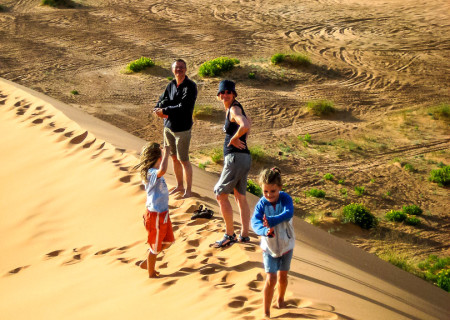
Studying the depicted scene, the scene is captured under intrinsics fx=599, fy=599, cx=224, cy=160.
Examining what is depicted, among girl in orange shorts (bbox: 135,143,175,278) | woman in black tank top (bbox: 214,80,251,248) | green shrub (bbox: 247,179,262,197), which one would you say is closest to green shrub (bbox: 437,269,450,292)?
green shrub (bbox: 247,179,262,197)

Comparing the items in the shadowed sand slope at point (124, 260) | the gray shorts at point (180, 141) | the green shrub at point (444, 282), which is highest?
the gray shorts at point (180, 141)

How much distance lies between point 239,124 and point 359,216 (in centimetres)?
556

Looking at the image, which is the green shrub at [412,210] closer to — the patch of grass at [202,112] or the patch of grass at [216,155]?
the patch of grass at [216,155]

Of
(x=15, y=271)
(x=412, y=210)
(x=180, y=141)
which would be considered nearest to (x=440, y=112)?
(x=412, y=210)

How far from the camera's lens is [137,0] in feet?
84.4

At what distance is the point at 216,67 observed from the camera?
1741cm

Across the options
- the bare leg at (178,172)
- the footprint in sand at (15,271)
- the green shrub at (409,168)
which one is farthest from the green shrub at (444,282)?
the footprint in sand at (15,271)

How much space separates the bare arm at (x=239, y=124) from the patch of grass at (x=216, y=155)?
646 cm

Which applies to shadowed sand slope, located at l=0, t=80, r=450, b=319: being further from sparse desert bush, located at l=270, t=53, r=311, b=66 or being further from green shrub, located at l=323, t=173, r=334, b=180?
sparse desert bush, located at l=270, t=53, r=311, b=66

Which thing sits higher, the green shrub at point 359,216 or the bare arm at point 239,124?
the bare arm at point 239,124

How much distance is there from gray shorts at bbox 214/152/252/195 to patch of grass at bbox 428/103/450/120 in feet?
35.6

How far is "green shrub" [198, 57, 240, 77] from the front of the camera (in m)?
17.4

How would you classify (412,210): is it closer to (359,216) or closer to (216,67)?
(359,216)

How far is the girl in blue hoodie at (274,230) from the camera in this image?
14.9 feet
